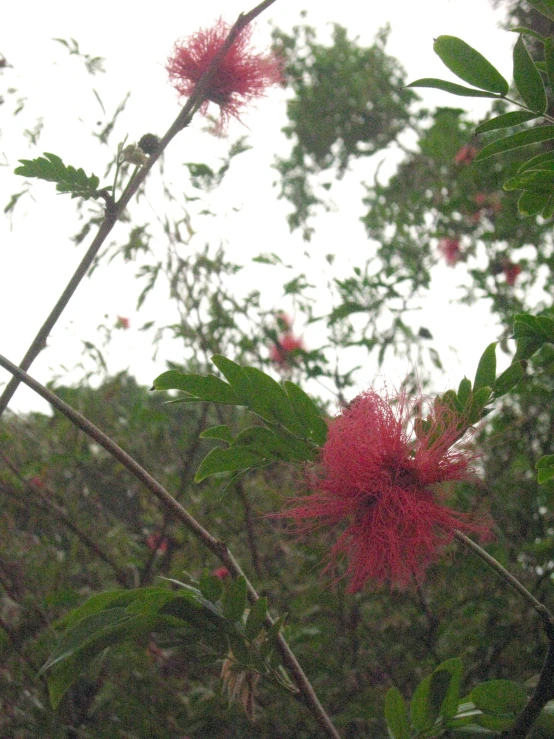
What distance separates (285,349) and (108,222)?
183 cm

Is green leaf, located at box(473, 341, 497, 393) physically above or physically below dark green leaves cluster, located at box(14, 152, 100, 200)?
below

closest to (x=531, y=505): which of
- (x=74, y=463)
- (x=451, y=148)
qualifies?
(x=74, y=463)

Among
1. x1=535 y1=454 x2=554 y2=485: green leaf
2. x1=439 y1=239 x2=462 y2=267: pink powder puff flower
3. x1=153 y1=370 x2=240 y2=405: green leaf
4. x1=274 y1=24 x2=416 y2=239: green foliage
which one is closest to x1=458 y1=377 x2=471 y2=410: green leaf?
x1=535 y1=454 x2=554 y2=485: green leaf

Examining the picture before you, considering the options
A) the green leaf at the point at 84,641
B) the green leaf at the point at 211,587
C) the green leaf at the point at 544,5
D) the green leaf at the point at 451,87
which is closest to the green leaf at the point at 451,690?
the green leaf at the point at 211,587

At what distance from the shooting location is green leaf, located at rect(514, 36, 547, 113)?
1198mm

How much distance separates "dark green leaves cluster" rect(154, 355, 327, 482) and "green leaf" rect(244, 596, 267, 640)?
21 centimetres

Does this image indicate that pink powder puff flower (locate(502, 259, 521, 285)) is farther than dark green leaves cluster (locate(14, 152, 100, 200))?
Yes

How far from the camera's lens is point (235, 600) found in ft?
3.71

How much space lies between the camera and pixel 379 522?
121cm

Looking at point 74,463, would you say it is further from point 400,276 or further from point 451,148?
point 451,148

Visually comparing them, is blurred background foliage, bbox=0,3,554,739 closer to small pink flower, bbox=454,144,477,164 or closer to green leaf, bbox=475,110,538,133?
small pink flower, bbox=454,144,477,164

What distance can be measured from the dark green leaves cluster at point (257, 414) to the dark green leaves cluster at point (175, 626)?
191 millimetres

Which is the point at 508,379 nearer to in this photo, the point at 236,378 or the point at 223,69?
the point at 236,378

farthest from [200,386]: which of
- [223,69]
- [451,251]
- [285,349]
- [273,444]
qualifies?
[451,251]
